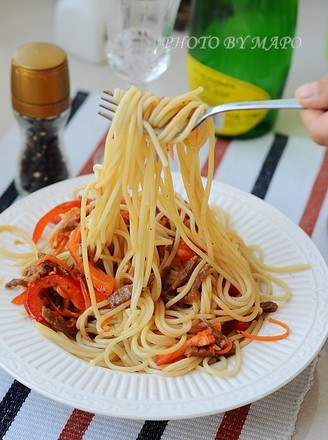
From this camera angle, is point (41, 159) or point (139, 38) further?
point (139, 38)

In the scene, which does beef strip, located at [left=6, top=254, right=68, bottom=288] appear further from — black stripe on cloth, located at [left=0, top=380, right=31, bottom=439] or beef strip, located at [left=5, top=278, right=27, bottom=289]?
black stripe on cloth, located at [left=0, top=380, right=31, bottom=439]

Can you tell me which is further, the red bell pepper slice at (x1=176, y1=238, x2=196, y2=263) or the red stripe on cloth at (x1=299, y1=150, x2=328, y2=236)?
the red stripe on cloth at (x1=299, y1=150, x2=328, y2=236)

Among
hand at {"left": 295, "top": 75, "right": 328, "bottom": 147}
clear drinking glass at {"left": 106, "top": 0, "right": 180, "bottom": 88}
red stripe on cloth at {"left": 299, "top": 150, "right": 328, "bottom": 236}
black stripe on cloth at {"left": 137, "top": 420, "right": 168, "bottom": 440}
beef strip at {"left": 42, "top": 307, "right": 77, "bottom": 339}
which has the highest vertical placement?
hand at {"left": 295, "top": 75, "right": 328, "bottom": 147}

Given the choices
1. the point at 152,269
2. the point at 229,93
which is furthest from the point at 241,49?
the point at 152,269

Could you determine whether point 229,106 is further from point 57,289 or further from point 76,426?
point 76,426

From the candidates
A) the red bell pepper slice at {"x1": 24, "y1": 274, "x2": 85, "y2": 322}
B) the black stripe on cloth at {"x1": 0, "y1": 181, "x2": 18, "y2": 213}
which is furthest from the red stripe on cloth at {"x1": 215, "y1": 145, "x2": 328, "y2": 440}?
the black stripe on cloth at {"x1": 0, "y1": 181, "x2": 18, "y2": 213}

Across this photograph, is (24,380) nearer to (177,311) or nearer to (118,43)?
(177,311)
